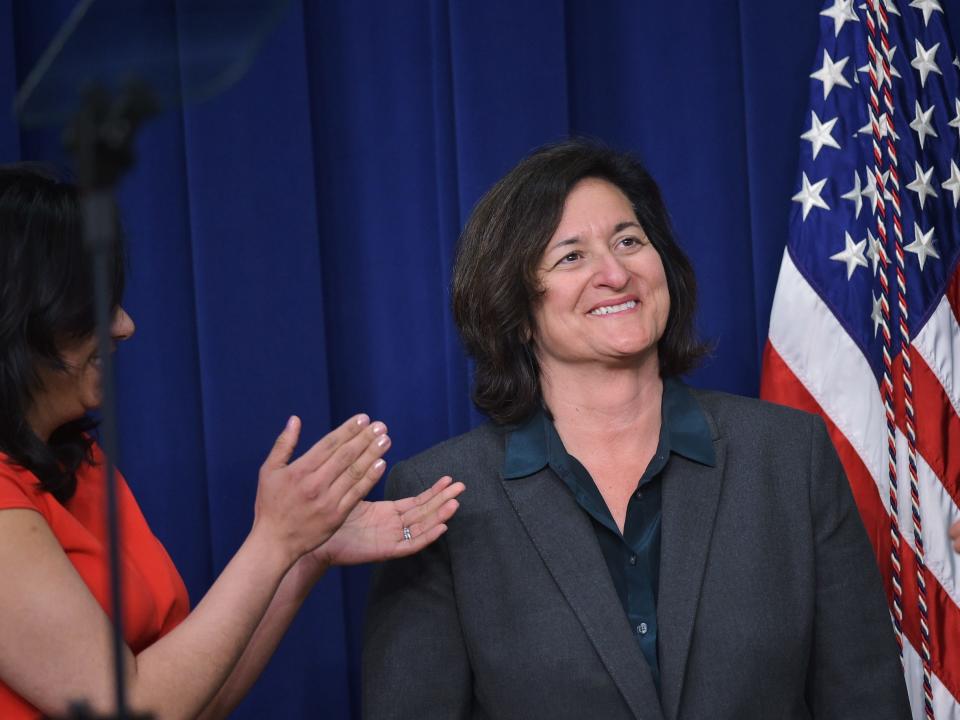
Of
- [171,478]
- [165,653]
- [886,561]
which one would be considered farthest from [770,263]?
[165,653]

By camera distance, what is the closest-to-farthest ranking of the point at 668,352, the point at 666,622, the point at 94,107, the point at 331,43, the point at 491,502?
the point at 94,107 → the point at 666,622 → the point at 491,502 → the point at 668,352 → the point at 331,43

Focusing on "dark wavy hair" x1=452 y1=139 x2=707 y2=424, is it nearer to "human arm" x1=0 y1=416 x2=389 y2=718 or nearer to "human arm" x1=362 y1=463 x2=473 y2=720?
"human arm" x1=362 y1=463 x2=473 y2=720

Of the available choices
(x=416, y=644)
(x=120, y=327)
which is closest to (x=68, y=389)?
(x=120, y=327)

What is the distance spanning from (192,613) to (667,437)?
0.85m

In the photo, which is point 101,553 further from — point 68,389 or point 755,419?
point 755,419

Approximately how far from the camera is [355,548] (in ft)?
6.17

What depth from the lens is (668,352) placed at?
7.04 ft

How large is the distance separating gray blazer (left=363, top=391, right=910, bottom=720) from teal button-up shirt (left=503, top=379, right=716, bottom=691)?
0.08ft

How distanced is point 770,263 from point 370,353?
3.30ft

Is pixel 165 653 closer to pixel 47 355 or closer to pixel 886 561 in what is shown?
pixel 47 355

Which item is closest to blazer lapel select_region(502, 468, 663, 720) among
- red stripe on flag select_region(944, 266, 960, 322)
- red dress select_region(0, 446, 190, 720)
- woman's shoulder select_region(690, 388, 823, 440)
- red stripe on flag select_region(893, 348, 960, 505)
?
woman's shoulder select_region(690, 388, 823, 440)

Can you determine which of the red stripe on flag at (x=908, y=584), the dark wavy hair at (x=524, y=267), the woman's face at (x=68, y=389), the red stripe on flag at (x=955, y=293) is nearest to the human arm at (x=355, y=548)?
the dark wavy hair at (x=524, y=267)

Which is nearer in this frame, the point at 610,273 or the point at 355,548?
the point at 355,548

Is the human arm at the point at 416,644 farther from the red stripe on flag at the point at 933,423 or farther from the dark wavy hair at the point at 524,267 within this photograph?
the red stripe on flag at the point at 933,423
